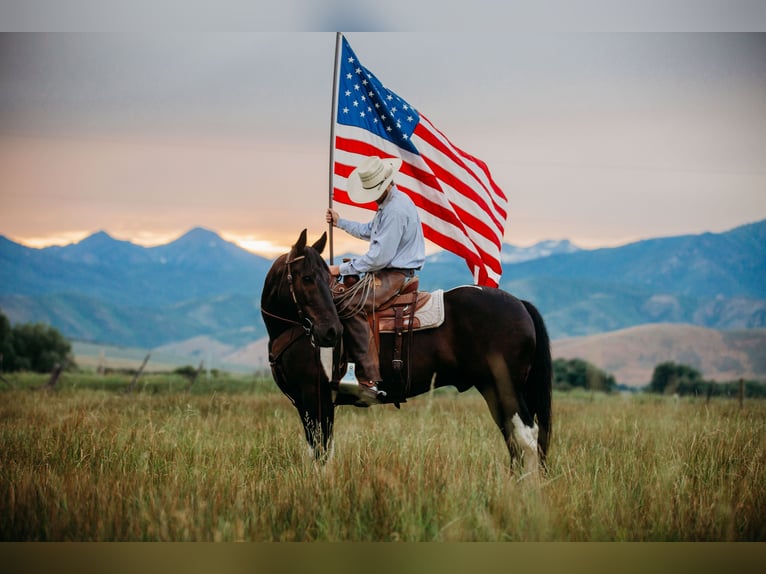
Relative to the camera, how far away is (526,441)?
505 centimetres

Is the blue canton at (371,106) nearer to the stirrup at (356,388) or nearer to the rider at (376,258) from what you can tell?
the rider at (376,258)

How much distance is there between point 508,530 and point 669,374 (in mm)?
26635

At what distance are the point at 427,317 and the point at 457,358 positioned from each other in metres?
0.40

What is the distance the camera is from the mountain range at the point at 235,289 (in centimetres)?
4459

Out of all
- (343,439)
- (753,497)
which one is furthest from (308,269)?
(753,497)

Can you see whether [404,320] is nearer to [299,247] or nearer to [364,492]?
[299,247]

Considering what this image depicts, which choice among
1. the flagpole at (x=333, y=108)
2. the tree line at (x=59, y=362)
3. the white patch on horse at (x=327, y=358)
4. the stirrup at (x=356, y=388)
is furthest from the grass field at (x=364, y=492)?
the tree line at (x=59, y=362)

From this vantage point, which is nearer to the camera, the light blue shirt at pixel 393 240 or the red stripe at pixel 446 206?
the light blue shirt at pixel 393 240

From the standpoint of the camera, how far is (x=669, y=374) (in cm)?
2850

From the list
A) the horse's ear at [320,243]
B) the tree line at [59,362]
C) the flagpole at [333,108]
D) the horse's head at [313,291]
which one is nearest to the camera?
the horse's head at [313,291]

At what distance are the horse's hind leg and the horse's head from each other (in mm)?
1224

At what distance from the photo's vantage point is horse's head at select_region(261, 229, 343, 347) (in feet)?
16.1

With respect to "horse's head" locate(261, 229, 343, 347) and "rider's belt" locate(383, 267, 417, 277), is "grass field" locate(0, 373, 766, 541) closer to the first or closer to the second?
"horse's head" locate(261, 229, 343, 347)

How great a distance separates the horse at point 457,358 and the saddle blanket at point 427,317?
7cm
